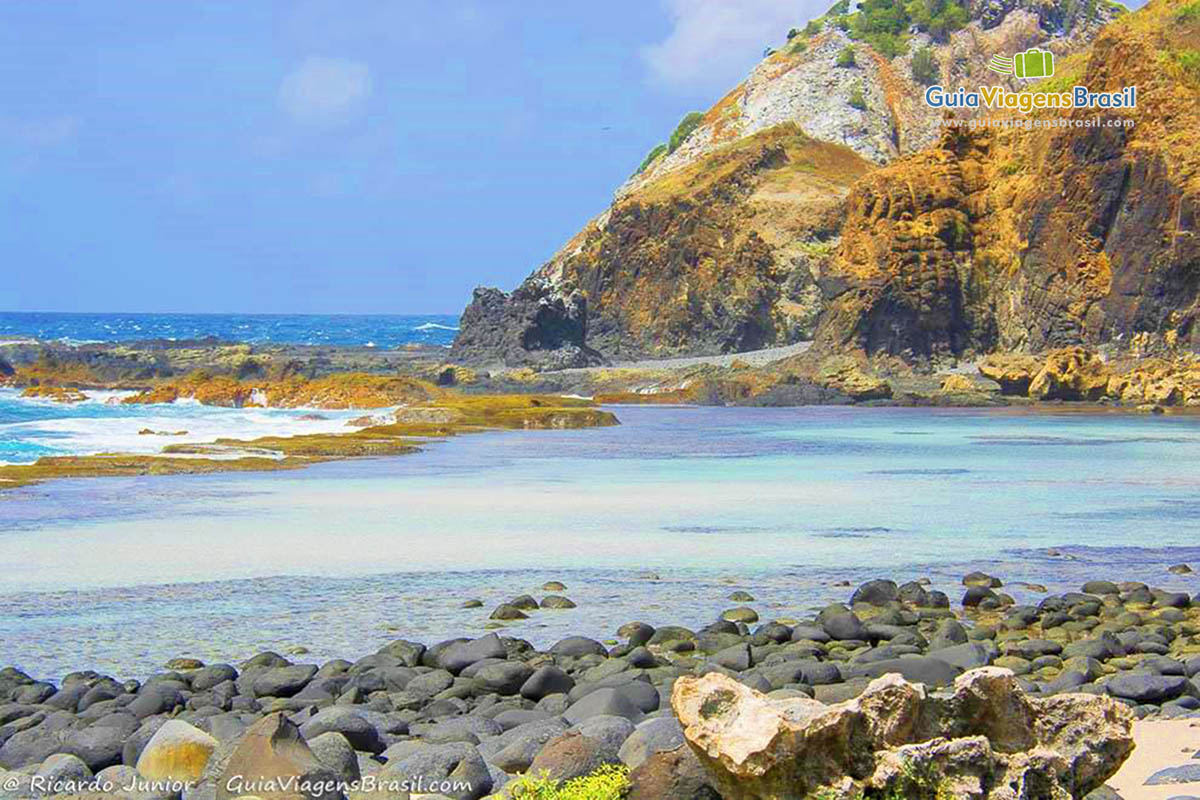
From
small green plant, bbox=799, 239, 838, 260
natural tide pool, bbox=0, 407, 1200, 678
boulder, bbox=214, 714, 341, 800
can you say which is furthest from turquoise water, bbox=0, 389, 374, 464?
small green plant, bbox=799, 239, 838, 260

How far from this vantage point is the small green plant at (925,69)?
11938cm

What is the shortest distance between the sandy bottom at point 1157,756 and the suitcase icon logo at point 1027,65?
325 feet

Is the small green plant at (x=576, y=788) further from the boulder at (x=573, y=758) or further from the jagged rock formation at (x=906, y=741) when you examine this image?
the jagged rock formation at (x=906, y=741)

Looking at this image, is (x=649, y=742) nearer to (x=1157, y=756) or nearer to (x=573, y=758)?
(x=573, y=758)

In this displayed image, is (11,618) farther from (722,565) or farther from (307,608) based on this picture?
(722,565)

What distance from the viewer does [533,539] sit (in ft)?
62.6

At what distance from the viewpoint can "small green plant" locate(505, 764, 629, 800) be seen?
5406 mm

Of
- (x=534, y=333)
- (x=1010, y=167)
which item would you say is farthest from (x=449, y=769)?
(x=534, y=333)

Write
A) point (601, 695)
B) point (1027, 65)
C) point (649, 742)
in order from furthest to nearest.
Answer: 1. point (1027, 65)
2. point (601, 695)
3. point (649, 742)

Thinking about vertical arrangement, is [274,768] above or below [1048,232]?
below

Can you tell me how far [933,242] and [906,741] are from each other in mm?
62770

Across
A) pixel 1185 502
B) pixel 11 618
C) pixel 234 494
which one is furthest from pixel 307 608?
pixel 1185 502

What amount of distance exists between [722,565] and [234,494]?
1212 centimetres

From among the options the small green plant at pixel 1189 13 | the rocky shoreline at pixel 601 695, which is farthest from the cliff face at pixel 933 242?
the rocky shoreline at pixel 601 695
